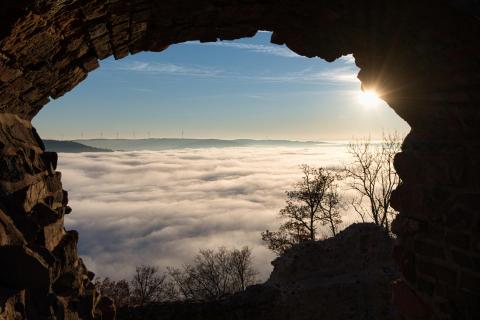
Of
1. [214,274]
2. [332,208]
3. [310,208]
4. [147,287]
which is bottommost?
[147,287]

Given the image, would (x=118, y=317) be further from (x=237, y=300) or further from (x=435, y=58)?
(x=435, y=58)

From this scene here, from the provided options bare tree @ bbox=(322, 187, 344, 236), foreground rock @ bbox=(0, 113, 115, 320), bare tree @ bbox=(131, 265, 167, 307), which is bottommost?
bare tree @ bbox=(131, 265, 167, 307)

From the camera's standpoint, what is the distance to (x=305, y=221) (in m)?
27.2

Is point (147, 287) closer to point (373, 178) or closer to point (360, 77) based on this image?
point (373, 178)

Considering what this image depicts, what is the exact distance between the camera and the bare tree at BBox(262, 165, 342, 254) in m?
26.7

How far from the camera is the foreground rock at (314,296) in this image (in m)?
11.0

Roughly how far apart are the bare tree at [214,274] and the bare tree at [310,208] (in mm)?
8816

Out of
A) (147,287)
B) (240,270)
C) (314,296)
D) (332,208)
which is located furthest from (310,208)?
(147,287)

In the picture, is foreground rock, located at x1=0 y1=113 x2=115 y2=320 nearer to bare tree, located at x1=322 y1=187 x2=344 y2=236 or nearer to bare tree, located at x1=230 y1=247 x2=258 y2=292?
bare tree, located at x1=322 y1=187 x2=344 y2=236

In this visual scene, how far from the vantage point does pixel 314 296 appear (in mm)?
11648

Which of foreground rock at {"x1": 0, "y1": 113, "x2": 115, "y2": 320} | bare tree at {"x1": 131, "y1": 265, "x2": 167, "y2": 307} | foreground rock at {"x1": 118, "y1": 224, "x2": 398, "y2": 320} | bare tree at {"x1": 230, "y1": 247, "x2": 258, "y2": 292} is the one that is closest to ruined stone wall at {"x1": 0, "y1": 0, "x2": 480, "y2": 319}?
foreground rock at {"x1": 0, "y1": 113, "x2": 115, "y2": 320}

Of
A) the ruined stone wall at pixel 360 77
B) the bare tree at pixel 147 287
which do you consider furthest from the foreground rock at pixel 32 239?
the bare tree at pixel 147 287

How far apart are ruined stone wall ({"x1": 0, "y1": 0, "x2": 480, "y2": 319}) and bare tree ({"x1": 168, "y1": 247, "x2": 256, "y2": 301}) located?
29596mm

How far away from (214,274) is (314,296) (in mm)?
24059
